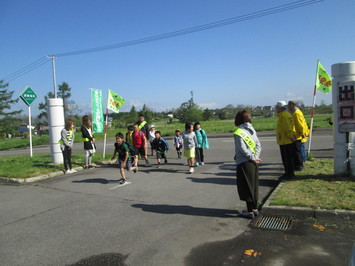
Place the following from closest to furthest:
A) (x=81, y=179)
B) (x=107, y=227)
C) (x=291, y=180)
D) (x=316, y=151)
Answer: (x=107, y=227) → (x=291, y=180) → (x=81, y=179) → (x=316, y=151)

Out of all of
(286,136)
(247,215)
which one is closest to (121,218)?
(247,215)

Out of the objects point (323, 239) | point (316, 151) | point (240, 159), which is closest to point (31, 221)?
point (240, 159)

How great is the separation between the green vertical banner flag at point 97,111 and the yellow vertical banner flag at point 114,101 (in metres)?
0.56

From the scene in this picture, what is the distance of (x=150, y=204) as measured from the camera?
5.83 m

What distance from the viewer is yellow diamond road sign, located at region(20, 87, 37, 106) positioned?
12.2m

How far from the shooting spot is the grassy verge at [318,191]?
4914mm

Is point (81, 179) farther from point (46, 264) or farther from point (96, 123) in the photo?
point (46, 264)

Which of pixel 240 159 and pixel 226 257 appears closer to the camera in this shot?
pixel 226 257

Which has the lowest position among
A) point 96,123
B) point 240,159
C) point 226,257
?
point 226,257

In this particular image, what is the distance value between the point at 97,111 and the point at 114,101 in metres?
0.93

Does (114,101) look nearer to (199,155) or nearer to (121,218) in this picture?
(199,155)

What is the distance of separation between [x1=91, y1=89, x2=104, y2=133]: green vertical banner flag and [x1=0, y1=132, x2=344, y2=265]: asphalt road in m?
4.31

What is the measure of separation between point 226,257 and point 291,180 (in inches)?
153

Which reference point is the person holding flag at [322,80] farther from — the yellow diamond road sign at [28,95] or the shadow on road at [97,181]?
the yellow diamond road sign at [28,95]
